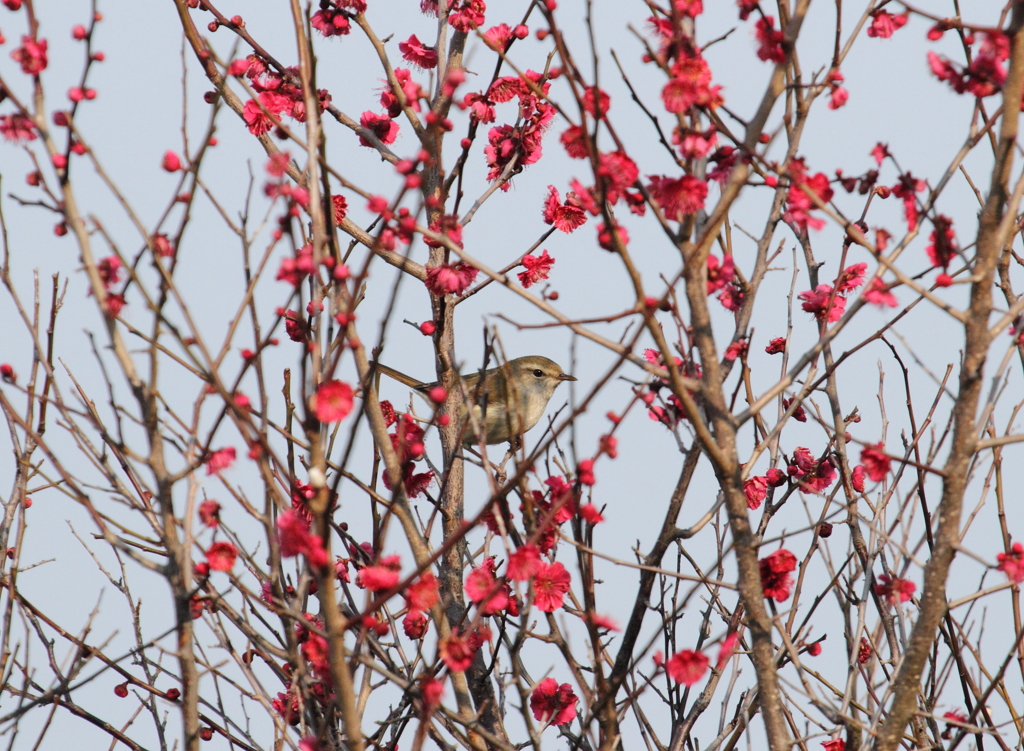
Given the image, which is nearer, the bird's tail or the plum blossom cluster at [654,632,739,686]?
the plum blossom cluster at [654,632,739,686]

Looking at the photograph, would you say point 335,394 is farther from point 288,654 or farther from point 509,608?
point 509,608

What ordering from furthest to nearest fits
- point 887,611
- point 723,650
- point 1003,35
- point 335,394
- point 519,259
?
point 519,259
point 887,611
point 723,650
point 1003,35
point 335,394

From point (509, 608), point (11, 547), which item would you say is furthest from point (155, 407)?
point (11, 547)

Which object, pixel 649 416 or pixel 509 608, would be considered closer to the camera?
pixel 509 608

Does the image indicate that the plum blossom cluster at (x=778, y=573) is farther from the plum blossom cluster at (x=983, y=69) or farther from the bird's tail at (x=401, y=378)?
the bird's tail at (x=401, y=378)

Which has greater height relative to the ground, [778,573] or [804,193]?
[804,193]

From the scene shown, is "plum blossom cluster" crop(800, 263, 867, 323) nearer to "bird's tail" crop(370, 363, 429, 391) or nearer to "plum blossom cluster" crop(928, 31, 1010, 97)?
"plum blossom cluster" crop(928, 31, 1010, 97)

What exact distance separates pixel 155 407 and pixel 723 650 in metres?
2.14

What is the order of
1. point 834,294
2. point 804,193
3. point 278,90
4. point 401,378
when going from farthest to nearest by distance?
point 401,378 → point 278,90 → point 834,294 → point 804,193

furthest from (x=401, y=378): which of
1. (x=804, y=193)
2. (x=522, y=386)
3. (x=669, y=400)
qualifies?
(x=804, y=193)

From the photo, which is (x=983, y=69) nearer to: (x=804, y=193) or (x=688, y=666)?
(x=804, y=193)

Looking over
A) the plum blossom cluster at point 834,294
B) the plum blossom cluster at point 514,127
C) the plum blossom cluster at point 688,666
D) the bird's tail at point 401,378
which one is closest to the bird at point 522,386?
the bird's tail at point 401,378

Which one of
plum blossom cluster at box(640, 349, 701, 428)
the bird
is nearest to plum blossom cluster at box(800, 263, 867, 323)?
plum blossom cluster at box(640, 349, 701, 428)

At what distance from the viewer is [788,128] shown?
3926 mm
